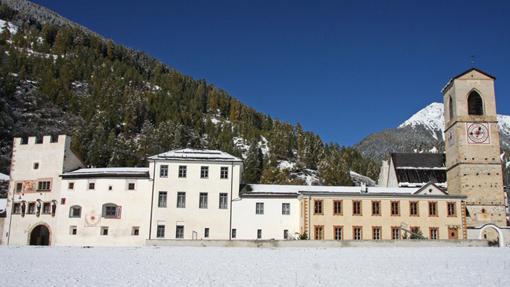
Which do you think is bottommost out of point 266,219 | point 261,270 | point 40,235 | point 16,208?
point 261,270

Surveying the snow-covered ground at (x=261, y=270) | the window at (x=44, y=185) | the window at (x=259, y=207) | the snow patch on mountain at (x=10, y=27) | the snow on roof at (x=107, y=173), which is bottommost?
the snow-covered ground at (x=261, y=270)

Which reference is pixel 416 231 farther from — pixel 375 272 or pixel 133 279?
pixel 133 279

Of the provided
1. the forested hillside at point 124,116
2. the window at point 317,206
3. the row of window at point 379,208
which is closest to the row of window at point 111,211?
the window at point 317,206

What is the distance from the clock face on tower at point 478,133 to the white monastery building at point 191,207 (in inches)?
430

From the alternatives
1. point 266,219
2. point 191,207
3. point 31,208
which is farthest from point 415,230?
point 31,208

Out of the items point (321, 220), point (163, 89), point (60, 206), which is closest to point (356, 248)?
point (321, 220)

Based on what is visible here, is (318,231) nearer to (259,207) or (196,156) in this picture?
(259,207)

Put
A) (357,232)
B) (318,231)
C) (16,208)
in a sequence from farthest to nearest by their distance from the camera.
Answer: (16,208)
(357,232)
(318,231)

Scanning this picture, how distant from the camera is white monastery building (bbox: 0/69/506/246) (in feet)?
166

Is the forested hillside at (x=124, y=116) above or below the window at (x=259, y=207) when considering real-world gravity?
above

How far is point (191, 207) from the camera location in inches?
2018

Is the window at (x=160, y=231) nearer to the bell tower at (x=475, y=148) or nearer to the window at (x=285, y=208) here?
the window at (x=285, y=208)

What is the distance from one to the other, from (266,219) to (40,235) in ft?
76.2

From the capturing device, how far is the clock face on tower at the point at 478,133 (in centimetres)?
6103
